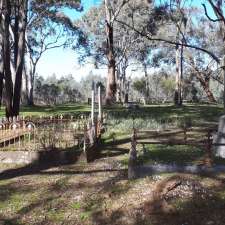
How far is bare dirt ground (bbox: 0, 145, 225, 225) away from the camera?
7.84 meters

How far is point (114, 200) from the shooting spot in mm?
8602

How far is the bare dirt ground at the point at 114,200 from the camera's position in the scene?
7844 mm

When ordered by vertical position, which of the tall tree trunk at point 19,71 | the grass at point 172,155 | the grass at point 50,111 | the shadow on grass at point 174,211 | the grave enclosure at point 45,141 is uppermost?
the tall tree trunk at point 19,71

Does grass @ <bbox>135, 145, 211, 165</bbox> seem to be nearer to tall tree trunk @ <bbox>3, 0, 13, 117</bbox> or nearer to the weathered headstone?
the weathered headstone

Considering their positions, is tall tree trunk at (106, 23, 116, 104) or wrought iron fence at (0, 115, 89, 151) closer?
wrought iron fence at (0, 115, 89, 151)

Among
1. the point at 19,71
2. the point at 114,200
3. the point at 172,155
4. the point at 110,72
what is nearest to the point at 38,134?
the point at 172,155

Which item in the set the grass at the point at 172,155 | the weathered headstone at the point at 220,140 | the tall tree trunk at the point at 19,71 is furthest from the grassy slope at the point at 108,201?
the tall tree trunk at the point at 19,71

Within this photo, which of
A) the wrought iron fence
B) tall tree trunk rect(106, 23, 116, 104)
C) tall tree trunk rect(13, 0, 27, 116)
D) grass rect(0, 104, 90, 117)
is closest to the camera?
the wrought iron fence

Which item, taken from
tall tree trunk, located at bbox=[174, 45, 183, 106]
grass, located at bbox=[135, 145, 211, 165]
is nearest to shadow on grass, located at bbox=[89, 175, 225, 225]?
grass, located at bbox=[135, 145, 211, 165]

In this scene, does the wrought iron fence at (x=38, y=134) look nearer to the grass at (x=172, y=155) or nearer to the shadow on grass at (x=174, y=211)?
the grass at (x=172, y=155)

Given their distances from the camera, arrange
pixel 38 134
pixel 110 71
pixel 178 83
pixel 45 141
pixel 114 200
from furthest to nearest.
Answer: pixel 178 83 → pixel 110 71 → pixel 38 134 → pixel 45 141 → pixel 114 200

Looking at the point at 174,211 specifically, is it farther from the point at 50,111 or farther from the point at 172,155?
the point at 50,111

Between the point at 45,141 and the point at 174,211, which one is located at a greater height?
Answer: the point at 45,141

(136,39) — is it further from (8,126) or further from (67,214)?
(67,214)
